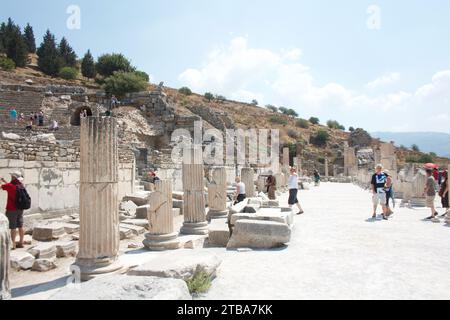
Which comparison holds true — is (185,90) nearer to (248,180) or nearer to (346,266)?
(248,180)

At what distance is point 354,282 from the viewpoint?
517 centimetres

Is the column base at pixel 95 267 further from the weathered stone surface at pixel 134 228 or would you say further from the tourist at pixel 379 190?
the tourist at pixel 379 190

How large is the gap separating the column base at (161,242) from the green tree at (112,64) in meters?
47.5

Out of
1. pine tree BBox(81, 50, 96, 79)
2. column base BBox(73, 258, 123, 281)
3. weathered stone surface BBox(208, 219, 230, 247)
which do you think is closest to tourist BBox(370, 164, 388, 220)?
weathered stone surface BBox(208, 219, 230, 247)

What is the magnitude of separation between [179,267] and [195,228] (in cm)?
424

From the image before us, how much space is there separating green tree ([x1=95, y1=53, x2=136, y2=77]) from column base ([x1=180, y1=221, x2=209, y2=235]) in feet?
152

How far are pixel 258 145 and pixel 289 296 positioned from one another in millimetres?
36328

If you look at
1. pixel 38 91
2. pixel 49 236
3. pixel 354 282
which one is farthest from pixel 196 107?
pixel 354 282

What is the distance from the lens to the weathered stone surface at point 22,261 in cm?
701

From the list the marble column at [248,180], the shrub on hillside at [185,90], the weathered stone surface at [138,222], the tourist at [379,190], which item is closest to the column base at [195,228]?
the weathered stone surface at [138,222]

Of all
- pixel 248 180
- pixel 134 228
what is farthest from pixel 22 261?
pixel 248 180

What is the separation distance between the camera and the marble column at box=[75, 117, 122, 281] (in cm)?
579

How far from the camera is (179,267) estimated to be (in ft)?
16.8
